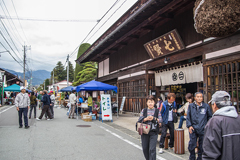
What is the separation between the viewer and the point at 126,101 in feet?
57.4

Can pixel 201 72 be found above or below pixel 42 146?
above

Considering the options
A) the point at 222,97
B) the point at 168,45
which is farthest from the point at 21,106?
the point at 222,97

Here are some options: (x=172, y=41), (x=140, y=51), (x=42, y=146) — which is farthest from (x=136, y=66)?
(x=42, y=146)

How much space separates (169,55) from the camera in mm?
11781

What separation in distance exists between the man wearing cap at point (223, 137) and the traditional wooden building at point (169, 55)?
18.6 feet

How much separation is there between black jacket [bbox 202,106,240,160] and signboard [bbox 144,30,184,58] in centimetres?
846

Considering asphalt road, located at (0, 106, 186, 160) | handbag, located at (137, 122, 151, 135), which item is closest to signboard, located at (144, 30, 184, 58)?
asphalt road, located at (0, 106, 186, 160)

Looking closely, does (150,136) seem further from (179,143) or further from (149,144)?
(179,143)

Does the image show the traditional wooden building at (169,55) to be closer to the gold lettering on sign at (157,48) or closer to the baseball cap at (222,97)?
the gold lettering on sign at (157,48)

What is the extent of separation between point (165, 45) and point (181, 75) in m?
1.93

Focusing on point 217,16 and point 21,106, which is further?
point 21,106

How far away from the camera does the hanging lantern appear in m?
6.31

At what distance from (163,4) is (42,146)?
812cm

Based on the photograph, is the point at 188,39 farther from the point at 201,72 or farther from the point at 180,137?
the point at 180,137
